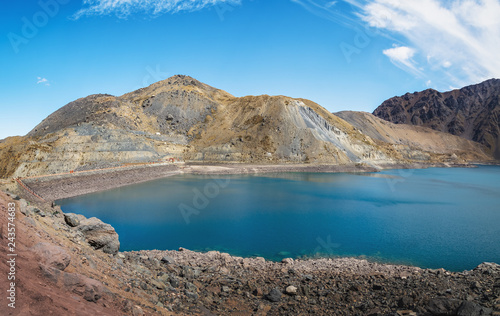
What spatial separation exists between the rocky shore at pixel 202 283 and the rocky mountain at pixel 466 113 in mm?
187260

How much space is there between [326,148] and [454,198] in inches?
1555

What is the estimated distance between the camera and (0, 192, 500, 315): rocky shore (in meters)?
6.14

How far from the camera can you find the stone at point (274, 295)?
10253mm

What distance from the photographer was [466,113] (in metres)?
182

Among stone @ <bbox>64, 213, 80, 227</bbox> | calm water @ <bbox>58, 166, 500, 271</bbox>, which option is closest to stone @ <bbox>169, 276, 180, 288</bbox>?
stone @ <bbox>64, 213, 80, 227</bbox>

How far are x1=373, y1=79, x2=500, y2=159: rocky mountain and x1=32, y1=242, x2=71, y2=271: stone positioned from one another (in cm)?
19778

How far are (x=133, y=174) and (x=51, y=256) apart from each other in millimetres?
43712

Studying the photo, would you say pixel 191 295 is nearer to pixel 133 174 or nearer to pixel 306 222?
pixel 306 222

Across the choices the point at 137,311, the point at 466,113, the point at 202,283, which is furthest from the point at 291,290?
the point at 466,113

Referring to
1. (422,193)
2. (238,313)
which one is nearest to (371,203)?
(422,193)

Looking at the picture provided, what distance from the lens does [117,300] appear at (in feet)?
22.1

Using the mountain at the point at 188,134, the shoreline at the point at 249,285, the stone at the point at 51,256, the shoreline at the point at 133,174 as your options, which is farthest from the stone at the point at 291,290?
the mountain at the point at 188,134

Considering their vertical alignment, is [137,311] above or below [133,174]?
below

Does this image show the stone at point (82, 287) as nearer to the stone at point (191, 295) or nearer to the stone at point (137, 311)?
the stone at point (137, 311)
